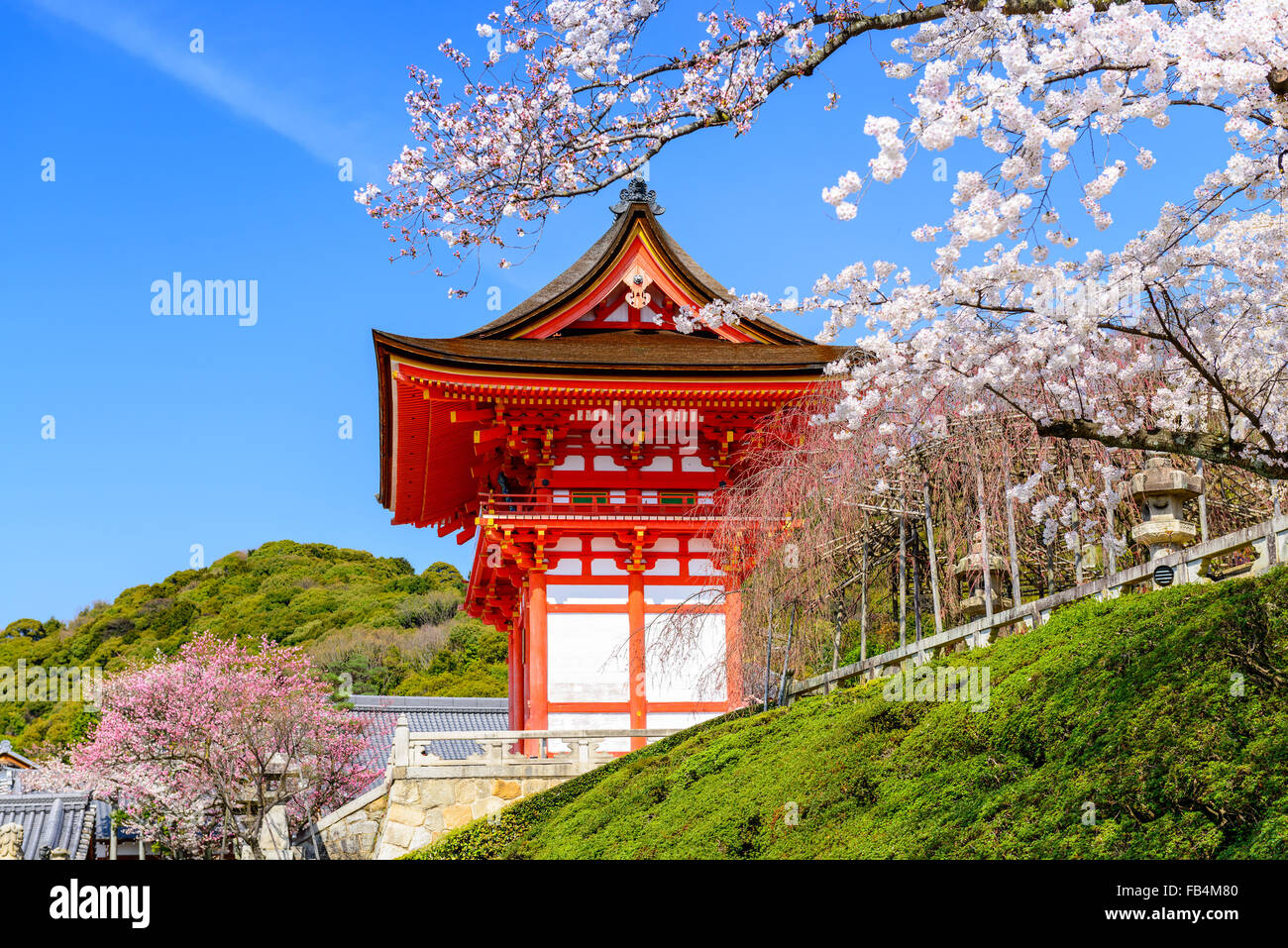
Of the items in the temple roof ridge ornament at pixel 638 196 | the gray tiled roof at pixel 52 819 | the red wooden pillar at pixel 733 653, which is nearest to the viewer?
the red wooden pillar at pixel 733 653

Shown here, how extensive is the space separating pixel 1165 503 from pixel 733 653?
708 cm

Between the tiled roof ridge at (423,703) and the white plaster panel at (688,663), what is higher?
the white plaster panel at (688,663)

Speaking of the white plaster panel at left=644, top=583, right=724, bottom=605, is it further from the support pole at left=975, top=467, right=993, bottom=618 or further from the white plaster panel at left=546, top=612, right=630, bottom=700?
the support pole at left=975, top=467, right=993, bottom=618

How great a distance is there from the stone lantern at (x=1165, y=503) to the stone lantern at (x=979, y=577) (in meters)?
1.91

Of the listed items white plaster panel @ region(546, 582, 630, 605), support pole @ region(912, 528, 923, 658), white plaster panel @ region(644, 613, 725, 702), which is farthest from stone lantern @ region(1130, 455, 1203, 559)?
white plaster panel @ region(546, 582, 630, 605)

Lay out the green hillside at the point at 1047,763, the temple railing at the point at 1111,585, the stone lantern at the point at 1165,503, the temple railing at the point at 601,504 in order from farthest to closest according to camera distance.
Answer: the temple railing at the point at 601,504, the stone lantern at the point at 1165,503, the temple railing at the point at 1111,585, the green hillside at the point at 1047,763

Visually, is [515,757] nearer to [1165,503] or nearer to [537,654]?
[537,654]

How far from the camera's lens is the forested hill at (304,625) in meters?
47.5

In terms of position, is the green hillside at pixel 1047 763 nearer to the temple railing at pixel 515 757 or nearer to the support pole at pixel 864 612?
the support pole at pixel 864 612

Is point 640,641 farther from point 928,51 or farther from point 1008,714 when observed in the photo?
point 928,51

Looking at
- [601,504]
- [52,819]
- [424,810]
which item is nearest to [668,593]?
[601,504]

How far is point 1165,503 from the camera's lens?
34.4ft

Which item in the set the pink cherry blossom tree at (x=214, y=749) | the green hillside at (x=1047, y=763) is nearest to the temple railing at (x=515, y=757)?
the green hillside at (x=1047, y=763)
